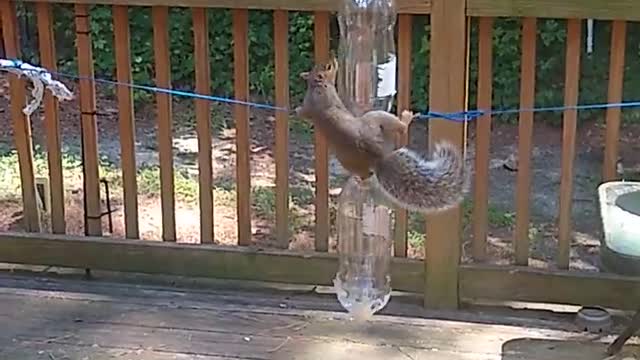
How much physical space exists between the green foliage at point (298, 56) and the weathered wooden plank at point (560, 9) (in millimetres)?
2131

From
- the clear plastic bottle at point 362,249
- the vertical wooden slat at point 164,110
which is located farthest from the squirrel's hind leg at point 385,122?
the vertical wooden slat at point 164,110

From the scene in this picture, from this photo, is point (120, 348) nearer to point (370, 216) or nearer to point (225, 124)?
point (370, 216)

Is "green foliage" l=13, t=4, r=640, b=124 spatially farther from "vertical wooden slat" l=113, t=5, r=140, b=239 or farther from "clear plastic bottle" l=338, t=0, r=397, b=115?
"clear plastic bottle" l=338, t=0, r=397, b=115

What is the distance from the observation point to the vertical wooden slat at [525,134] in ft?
10.4

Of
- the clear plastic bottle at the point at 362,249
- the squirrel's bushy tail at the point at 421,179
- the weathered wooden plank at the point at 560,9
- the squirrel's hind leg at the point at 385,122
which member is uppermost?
the weathered wooden plank at the point at 560,9

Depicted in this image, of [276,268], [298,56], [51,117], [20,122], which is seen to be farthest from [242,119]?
[298,56]

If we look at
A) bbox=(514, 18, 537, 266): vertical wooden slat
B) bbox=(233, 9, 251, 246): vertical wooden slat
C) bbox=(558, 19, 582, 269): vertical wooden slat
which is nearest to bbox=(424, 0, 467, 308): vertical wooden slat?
bbox=(514, 18, 537, 266): vertical wooden slat

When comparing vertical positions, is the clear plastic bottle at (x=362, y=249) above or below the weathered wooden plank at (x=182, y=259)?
above

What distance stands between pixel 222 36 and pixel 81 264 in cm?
311

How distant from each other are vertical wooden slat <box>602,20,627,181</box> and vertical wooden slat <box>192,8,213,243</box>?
1206 mm

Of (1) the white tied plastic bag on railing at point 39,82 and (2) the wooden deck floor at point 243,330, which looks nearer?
(1) the white tied plastic bag on railing at point 39,82

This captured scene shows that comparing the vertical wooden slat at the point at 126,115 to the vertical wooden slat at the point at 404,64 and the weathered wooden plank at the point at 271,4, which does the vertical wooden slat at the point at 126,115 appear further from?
the vertical wooden slat at the point at 404,64

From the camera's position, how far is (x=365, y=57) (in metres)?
2.34

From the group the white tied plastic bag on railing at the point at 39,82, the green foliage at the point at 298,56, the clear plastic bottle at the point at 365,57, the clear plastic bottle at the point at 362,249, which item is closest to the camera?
the clear plastic bottle at the point at 365,57
